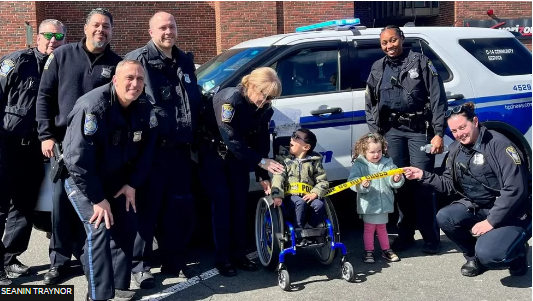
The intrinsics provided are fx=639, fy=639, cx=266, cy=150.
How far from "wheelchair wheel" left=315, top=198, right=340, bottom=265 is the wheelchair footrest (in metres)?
0.10

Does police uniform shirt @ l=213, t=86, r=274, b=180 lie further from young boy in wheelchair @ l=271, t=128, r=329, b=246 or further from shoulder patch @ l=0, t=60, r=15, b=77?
shoulder patch @ l=0, t=60, r=15, b=77

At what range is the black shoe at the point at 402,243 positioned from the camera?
18.4 feet

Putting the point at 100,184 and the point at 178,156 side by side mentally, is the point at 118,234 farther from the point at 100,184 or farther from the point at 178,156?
the point at 178,156

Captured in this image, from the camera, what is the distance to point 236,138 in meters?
4.80

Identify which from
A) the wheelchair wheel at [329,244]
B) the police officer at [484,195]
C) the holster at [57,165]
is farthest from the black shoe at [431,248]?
the holster at [57,165]

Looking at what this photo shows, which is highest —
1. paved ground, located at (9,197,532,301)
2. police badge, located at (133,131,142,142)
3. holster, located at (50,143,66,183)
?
police badge, located at (133,131,142,142)

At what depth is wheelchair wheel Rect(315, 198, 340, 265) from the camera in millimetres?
5027

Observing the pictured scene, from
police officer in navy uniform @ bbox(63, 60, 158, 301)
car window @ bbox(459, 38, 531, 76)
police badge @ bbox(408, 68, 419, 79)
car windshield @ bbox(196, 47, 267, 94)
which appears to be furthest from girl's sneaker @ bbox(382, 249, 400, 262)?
car window @ bbox(459, 38, 531, 76)

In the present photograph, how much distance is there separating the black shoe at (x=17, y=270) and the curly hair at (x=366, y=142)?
2841mm

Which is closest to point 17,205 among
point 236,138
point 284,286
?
point 236,138

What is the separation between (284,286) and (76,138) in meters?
1.83

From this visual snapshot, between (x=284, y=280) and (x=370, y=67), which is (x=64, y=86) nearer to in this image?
(x=284, y=280)

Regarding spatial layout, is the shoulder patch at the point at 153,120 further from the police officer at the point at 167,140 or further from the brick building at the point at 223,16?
the brick building at the point at 223,16

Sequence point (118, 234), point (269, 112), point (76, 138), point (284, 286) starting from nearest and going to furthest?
point (76, 138), point (118, 234), point (284, 286), point (269, 112)
